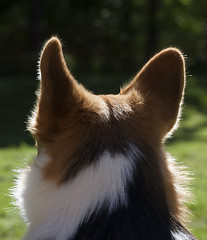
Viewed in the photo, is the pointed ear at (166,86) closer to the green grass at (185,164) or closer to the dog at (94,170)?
the dog at (94,170)

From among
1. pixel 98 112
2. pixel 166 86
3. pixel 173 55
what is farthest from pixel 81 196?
pixel 173 55

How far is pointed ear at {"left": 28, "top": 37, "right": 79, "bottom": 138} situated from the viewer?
2334 mm

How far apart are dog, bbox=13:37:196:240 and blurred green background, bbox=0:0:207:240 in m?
6.32

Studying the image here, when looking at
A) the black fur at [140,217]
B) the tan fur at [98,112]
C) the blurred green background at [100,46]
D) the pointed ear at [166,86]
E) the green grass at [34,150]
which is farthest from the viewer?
the blurred green background at [100,46]

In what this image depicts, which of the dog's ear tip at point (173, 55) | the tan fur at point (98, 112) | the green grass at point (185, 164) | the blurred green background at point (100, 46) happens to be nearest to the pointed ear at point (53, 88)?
the tan fur at point (98, 112)

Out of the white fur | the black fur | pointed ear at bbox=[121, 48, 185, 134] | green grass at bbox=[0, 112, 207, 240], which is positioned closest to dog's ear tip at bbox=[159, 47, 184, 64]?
pointed ear at bbox=[121, 48, 185, 134]

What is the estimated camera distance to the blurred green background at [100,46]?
11.9m

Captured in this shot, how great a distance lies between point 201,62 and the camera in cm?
2272

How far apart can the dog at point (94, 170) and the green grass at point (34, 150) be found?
19.4 inches

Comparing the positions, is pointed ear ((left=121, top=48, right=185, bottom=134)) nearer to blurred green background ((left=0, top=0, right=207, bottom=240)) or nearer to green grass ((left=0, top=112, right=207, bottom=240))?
green grass ((left=0, top=112, right=207, bottom=240))

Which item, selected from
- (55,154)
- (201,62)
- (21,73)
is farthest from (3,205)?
(201,62)

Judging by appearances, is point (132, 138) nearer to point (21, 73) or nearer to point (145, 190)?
point (145, 190)

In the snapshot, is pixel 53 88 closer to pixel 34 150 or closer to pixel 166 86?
pixel 166 86

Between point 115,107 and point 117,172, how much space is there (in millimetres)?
366
